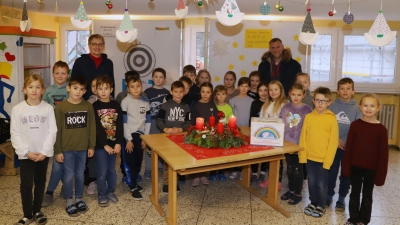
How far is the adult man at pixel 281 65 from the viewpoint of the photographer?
404cm

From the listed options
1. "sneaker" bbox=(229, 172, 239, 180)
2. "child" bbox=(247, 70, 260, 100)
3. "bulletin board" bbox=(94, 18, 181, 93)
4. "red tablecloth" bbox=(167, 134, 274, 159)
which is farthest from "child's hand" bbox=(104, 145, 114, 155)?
"bulletin board" bbox=(94, 18, 181, 93)

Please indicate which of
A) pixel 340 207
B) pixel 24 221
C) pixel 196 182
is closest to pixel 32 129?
pixel 24 221

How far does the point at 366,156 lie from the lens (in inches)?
104

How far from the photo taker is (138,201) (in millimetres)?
3287

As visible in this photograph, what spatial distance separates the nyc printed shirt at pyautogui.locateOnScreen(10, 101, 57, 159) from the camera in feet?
8.48

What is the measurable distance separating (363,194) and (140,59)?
3553 millimetres

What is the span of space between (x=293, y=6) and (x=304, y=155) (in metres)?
2.04

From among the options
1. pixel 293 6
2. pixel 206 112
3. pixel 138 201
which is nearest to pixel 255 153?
pixel 206 112

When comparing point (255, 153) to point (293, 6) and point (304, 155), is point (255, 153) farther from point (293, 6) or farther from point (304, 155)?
point (293, 6)

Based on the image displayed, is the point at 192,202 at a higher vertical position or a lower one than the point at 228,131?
lower

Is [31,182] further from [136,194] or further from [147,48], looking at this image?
[147,48]

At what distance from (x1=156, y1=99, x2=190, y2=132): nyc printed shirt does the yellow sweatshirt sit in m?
1.11

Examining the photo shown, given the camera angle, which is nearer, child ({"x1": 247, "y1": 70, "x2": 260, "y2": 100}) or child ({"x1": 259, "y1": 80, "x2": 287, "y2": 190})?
child ({"x1": 259, "y1": 80, "x2": 287, "y2": 190})

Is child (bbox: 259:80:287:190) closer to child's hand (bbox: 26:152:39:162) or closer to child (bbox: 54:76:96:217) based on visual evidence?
child (bbox: 54:76:96:217)
